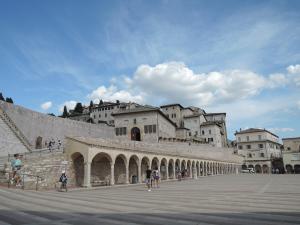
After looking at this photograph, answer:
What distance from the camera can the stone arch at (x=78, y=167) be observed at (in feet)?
85.4

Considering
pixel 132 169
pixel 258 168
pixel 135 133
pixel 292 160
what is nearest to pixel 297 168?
pixel 292 160

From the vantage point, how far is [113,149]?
2770 cm

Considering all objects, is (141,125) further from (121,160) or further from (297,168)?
(297,168)

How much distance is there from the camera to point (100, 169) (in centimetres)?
2930

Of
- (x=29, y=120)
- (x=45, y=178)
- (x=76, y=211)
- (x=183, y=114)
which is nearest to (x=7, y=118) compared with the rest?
(x=29, y=120)

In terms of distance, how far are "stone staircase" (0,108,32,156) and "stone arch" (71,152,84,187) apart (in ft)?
26.9

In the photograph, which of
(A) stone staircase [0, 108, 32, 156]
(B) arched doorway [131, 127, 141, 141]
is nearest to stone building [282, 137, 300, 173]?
(B) arched doorway [131, 127, 141, 141]

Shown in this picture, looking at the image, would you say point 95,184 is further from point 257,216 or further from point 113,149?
point 257,216

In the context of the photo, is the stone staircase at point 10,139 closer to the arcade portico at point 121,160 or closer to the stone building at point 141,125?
the arcade portico at point 121,160

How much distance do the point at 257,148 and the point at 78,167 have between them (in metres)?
76.6

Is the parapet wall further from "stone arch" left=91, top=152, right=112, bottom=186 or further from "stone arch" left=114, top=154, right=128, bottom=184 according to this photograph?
"stone arch" left=91, top=152, right=112, bottom=186

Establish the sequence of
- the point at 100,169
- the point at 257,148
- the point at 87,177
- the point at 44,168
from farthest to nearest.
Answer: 1. the point at 257,148
2. the point at 100,169
3. the point at 87,177
4. the point at 44,168

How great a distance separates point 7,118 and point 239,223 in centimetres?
3299

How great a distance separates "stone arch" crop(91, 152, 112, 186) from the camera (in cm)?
2830
